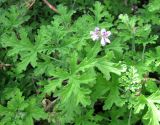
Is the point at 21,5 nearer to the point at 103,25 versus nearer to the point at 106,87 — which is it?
the point at 103,25

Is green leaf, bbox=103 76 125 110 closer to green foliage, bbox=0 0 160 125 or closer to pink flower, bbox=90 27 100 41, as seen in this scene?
green foliage, bbox=0 0 160 125

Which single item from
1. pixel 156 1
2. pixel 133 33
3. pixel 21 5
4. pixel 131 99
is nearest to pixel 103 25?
pixel 133 33

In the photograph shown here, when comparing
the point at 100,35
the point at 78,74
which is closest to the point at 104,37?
the point at 100,35

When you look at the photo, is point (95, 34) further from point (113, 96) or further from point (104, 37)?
point (113, 96)

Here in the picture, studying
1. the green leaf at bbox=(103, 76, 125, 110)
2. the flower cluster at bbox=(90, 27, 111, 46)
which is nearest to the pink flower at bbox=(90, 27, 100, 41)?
the flower cluster at bbox=(90, 27, 111, 46)

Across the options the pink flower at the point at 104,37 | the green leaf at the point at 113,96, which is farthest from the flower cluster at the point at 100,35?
the green leaf at the point at 113,96

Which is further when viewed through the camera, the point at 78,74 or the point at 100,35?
the point at 100,35

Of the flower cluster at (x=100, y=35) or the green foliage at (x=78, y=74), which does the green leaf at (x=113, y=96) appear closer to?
the green foliage at (x=78, y=74)

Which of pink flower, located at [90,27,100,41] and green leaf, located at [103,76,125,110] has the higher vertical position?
pink flower, located at [90,27,100,41]
